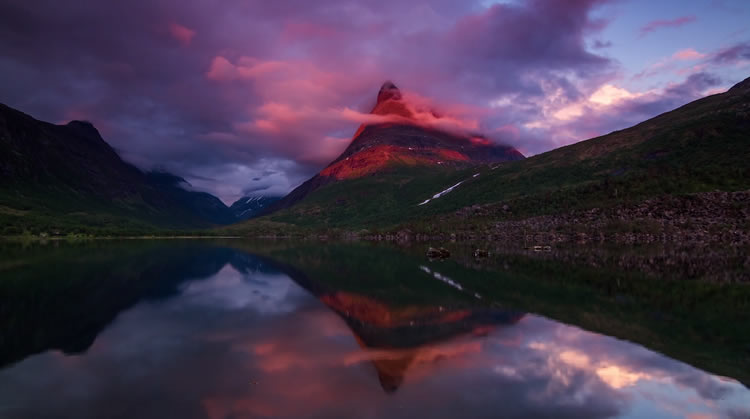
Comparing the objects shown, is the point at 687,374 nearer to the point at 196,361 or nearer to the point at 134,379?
the point at 196,361

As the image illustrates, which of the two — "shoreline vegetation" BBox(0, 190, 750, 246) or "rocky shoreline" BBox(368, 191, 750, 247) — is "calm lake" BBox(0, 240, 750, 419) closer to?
"rocky shoreline" BBox(368, 191, 750, 247)

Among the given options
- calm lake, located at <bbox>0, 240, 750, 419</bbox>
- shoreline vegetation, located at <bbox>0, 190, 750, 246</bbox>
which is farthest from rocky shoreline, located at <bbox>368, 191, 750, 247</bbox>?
calm lake, located at <bbox>0, 240, 750, 419</bbox>

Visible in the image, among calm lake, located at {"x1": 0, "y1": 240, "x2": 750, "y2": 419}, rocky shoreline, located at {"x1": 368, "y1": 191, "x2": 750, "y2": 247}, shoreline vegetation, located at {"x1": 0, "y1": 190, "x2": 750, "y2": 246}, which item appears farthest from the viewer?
shoreline vegetation, located at {"x1": 0, "y1": 190, "x2": 750, "y2": 246}

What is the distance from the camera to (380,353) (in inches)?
674

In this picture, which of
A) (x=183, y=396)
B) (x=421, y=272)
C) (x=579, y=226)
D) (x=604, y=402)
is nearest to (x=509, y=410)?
(x=604, y=402)

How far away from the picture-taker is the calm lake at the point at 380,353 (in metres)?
11.9

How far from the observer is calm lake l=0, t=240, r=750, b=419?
1192 centimetres

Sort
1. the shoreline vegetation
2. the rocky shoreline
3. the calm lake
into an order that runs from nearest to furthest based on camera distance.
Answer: the calm lake
the rocky shoreline
the shoreline vegetation

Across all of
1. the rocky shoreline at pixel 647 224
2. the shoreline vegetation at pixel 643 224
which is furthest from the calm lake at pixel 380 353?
the shoreline vegetation at pixel 643 224

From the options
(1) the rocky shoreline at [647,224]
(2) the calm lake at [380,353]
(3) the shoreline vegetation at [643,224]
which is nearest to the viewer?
(2) the calm lake at [380,353]

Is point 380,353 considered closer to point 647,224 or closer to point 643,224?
point 643,224

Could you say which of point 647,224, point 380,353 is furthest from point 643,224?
point 380,353

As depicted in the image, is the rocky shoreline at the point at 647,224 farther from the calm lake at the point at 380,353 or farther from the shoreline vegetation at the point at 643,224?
the calm lake at the point at 380,353

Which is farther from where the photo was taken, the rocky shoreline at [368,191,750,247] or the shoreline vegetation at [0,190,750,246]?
the shoreline vegetation at [0,190,750,246]
